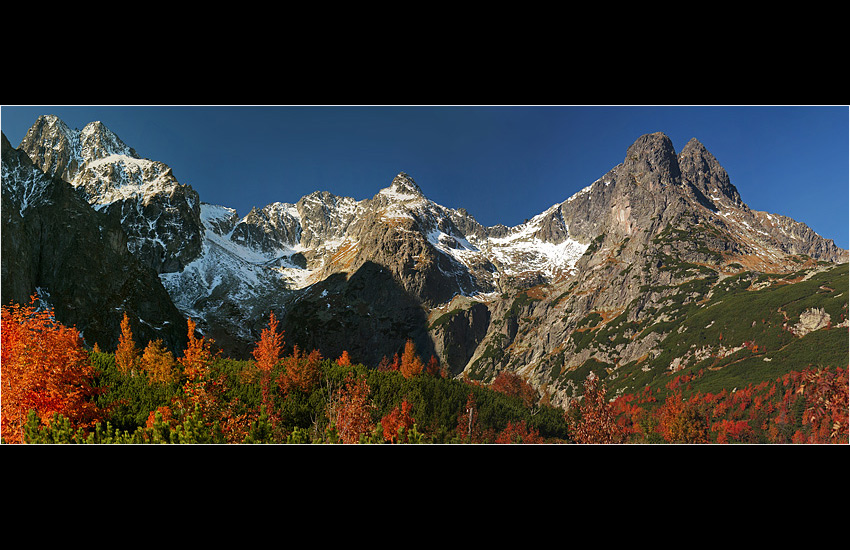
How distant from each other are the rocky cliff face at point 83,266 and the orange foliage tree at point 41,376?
84.1 meters

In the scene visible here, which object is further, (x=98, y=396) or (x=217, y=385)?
(x=98, y=396)

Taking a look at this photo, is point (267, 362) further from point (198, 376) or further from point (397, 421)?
point (397, 421)

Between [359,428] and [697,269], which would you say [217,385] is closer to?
[359,428]

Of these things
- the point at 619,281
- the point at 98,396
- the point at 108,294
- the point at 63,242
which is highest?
the point at 619,281

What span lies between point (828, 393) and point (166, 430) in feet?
90.7

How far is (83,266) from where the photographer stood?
107812mm

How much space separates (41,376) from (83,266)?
120884 millimetres

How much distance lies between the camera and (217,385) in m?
13.4

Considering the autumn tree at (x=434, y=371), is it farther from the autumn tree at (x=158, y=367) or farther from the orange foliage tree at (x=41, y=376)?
the orange foliage tree at (x=41, y=376)

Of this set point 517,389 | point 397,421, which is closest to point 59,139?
point 397,421

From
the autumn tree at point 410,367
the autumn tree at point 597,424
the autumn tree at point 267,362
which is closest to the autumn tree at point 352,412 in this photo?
the autumn tree at point 267,362

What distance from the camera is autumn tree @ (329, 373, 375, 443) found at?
13750 mm

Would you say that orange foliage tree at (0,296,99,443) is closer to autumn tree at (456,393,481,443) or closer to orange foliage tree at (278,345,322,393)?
orange foliage tree at (278,345,322,393)
